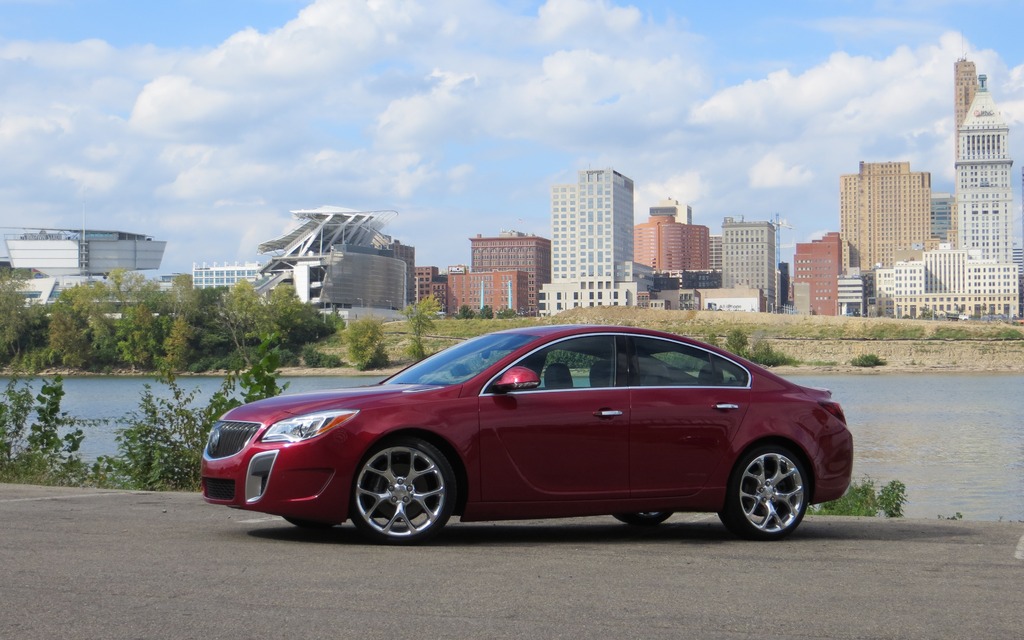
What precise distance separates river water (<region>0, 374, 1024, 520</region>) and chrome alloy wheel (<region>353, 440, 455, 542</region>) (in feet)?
33.5

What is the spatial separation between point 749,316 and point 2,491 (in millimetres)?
133584

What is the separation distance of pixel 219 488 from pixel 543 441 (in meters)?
2.18

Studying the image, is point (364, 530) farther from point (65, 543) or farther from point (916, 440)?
point (916, 440)

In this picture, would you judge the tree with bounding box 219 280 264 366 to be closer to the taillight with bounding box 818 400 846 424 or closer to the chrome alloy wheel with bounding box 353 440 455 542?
the taillight with bounding box 818 400 846 424

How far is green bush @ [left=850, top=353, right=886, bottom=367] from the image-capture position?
105062 mm

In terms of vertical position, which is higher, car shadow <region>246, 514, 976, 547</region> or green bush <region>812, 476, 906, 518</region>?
car shadow <region>246, 514, 976, 547</region>

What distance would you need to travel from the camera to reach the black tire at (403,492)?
7.78 m

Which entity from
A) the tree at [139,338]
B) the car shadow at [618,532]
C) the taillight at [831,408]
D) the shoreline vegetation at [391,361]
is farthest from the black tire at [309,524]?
the tree at [139,338]

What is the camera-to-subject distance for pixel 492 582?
21.4 feet

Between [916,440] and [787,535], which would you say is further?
[916,440]

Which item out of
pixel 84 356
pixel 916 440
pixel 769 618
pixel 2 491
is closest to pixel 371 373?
pixel 84 356

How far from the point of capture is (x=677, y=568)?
7.25m

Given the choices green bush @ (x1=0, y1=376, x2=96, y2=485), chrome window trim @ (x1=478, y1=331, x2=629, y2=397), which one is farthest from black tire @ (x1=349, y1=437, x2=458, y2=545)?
green bush @ (x1=0, y1=376, x2=96, y2=485)

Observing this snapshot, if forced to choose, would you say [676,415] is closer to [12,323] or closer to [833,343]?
[12,323]
